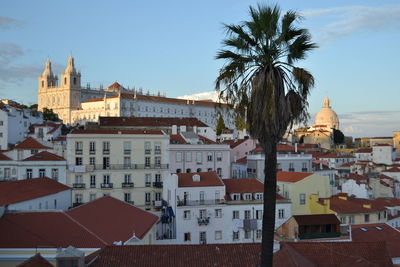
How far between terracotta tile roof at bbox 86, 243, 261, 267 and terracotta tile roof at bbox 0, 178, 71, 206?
9765mm

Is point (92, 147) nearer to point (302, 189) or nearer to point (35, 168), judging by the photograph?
point (35, 168)

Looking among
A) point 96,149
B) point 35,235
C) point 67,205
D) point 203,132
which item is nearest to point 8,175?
point 96,149

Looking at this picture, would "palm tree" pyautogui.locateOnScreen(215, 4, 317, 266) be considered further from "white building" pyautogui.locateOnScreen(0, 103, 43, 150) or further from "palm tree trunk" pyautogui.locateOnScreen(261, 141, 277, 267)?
"white building" pyautogui.locateOnScreen(0, 103, 43, 150)

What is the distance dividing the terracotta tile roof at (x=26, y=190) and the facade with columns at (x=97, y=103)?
11609 cm

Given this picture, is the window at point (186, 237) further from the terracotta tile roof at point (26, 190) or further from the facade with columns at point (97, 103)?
the facade with columns at point (97, 103)

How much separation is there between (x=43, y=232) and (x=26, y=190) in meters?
9.15

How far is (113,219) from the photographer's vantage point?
30562 millimetres

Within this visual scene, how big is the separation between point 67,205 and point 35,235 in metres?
15.6

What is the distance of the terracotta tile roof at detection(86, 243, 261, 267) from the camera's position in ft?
74.8

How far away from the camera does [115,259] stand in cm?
2272

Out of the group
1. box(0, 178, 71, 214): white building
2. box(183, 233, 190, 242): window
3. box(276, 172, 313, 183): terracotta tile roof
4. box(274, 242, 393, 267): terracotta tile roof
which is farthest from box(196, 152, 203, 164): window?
box(274, 242, 393, 267): terracotta tile roof

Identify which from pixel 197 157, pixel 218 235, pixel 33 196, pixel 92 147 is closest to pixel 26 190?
pixel 33 196

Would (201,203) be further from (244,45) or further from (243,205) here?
(244,45)

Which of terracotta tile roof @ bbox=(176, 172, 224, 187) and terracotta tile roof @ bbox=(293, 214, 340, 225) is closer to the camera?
terracotta tile roof @ bbox=(293, 214, 340, 225)
